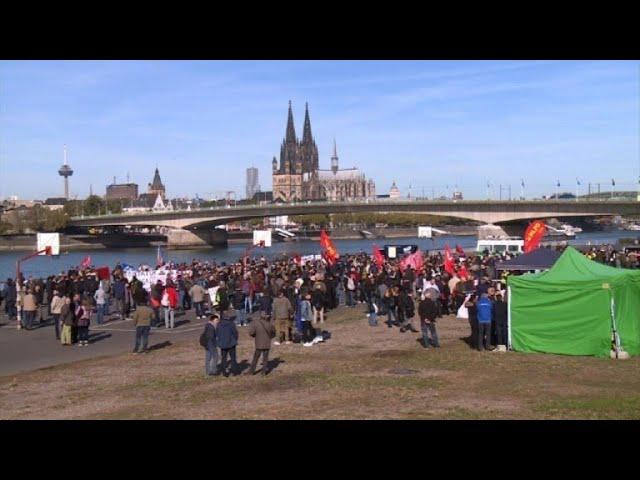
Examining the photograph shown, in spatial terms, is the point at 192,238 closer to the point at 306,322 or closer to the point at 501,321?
the point at 306,322

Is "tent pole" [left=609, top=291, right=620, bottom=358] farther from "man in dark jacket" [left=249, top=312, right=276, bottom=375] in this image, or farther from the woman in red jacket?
the woman in red jacket

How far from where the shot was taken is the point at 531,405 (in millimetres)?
11102

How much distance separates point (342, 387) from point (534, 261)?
43.9 feet

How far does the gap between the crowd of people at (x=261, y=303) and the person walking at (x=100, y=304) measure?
0.03 metres

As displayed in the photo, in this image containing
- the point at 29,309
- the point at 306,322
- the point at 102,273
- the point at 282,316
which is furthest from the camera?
the point at 102,273

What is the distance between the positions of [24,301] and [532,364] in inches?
514

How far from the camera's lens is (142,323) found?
642 inches

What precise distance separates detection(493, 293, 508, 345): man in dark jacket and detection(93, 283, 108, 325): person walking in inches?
444

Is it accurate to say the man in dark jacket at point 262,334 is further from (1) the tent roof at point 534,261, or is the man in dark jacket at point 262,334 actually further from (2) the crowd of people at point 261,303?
(1) the tent roof at point 534,261

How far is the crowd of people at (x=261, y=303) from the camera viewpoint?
1620cm

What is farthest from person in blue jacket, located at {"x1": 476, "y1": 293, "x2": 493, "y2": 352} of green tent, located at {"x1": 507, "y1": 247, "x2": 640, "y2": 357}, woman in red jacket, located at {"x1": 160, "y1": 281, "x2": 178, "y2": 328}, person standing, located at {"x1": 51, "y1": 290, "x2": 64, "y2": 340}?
person standing, located at {"x1": 51, "y1": 290, "x2": 64, "y2": 340}

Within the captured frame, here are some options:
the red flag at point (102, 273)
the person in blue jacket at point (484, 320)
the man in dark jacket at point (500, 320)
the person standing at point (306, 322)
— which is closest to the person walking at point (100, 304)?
the red flag at point (102, 273)

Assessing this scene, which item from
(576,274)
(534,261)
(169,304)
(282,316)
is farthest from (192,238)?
(576,274)
